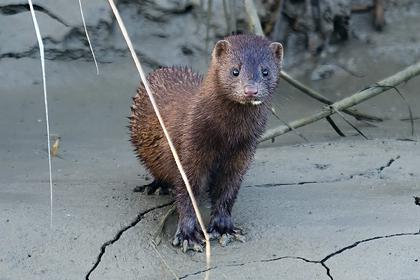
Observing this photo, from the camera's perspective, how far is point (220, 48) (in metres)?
4.13

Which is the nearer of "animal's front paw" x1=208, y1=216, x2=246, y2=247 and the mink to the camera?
the mink

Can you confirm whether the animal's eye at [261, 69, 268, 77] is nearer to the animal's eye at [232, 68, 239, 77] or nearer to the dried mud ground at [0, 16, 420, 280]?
the animal's eye at [232, 68, 239, 77]

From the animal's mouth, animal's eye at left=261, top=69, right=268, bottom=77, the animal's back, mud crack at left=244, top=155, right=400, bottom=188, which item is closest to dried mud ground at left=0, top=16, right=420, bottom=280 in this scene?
mud crack at left=244, top=155, right=400, bottom=188

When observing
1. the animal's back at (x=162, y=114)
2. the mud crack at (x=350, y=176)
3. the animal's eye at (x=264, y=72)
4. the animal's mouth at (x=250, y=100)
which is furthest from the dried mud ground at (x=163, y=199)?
the animal's eye at (x=264, y=72)

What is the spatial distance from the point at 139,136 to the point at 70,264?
1.18m

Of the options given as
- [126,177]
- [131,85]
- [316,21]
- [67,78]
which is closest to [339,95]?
[316,21]

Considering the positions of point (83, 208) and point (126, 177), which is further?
point (126, 177)

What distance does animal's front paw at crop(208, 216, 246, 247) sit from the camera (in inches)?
168

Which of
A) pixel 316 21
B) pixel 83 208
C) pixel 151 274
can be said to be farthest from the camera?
pixel 316 21

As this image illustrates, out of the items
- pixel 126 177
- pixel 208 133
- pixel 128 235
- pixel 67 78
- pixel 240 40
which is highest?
pixel 240 40

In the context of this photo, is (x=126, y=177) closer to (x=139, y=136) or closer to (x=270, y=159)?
(x=139, y=136)

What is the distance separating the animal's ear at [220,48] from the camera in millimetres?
4113

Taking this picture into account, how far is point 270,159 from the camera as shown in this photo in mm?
5645

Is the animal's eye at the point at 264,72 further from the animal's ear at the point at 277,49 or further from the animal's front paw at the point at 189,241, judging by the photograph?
the animal's front paw at the point at 189,241
